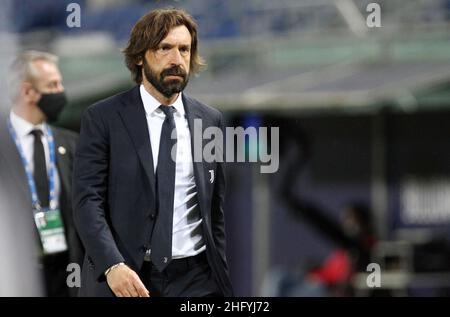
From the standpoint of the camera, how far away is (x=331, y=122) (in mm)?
14203

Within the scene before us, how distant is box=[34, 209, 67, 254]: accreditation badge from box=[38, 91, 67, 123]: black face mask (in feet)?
1.56

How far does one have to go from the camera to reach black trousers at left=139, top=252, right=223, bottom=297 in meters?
5.87

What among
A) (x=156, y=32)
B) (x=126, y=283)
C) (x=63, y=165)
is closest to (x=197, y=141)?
(x=156, y=32)

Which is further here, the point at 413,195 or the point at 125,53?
the point at 413,195

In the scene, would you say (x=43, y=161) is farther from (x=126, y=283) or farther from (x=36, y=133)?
(x=126, y=283)

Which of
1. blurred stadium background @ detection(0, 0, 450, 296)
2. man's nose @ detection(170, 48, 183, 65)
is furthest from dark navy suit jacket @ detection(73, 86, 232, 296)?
blurred stadium background @ detection(0, 0, 450, 296)

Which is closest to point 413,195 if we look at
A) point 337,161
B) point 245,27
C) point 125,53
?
point 337,161

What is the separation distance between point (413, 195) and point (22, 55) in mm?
7482

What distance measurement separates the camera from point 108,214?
19.5ft

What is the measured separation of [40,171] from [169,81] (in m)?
1.27

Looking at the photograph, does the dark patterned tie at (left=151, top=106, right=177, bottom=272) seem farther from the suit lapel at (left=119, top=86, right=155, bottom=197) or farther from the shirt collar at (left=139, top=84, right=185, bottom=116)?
the shirt collar at (left=139, top=84, right=185, bottom=116)

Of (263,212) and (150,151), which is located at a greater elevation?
(150,151)

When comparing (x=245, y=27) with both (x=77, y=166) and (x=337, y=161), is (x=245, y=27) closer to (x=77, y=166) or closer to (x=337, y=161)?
(x=337, y=161)
